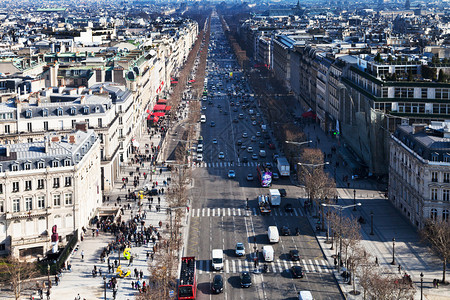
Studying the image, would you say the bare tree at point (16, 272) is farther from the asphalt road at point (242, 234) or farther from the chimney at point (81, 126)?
the chimney at point (81, 126)

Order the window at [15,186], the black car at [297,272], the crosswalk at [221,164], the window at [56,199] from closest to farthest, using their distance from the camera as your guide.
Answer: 1. the black car at [297,272]
2. the window at [15,186]
3. the window at [56,199]
4. the crosswalk at [221,164]

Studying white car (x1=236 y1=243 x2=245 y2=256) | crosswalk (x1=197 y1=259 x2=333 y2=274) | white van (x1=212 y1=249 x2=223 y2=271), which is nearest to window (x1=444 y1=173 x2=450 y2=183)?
crosswalk (x1=197 y1=259 x2=333 y2=274)

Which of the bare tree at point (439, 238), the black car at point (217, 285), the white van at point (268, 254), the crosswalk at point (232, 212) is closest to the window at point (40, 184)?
the crosswalk at point (232, 212)

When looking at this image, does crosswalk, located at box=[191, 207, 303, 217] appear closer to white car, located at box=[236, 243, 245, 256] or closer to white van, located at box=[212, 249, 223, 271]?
white car, located at box=[236, 243, 245, 256]

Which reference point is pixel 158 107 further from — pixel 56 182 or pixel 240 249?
pixel 240 249

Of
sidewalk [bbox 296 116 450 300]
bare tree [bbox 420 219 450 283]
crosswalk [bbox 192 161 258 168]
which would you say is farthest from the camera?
crosswalk [bbox 192 161 258 168]

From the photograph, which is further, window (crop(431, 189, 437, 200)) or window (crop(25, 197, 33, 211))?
window (crop(431, 189, 437, 200))
